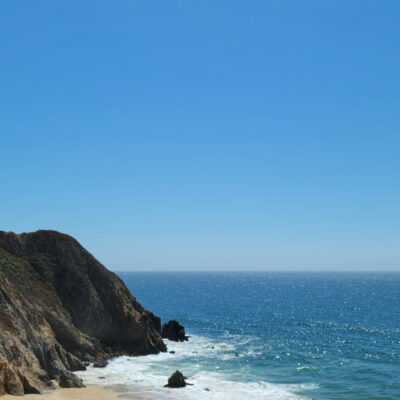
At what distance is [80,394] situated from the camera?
136 ft

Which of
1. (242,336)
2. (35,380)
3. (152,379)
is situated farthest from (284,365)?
(35,380)

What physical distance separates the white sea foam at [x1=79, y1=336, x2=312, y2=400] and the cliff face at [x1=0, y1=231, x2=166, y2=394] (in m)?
3.45

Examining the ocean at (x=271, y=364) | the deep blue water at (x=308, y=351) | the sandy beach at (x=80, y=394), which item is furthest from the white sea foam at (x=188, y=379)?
the sandy beach at (x=80, y=394)

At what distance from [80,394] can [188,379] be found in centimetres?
1342

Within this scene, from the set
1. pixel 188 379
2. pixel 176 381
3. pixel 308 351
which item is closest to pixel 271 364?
pixel 308 351

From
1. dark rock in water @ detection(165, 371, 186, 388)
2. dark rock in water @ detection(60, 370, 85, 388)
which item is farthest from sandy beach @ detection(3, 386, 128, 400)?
dark rock in water @ detection(165, 371, 186, 388)

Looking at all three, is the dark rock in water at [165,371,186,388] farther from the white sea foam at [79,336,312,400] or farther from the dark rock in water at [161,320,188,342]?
the dark rock in water at [161,320,188,342]

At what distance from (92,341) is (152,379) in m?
13.9

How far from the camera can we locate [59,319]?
56875mm

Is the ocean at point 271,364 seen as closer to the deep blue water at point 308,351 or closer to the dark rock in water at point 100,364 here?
the deep blue water at point 308,351

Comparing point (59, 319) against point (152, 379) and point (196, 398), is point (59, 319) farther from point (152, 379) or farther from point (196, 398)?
point (196, 398)

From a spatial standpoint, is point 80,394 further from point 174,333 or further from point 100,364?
point 174,333

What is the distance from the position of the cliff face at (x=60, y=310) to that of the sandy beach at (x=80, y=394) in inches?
68.0

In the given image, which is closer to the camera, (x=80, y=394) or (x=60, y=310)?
(x=80, y=394)
